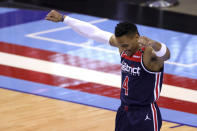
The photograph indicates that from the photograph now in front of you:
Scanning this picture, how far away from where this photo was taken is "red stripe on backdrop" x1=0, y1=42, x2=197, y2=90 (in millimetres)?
8805

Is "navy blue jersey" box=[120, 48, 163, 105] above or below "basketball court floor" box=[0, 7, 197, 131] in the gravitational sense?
above

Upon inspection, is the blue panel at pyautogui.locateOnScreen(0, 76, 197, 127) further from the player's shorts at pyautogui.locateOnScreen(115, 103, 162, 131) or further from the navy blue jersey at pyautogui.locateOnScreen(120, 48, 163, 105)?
the navy blue jersey at pyautogui.locateOnScreen(120, 48, 163, 105)

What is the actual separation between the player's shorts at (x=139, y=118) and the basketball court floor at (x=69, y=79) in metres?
1.90

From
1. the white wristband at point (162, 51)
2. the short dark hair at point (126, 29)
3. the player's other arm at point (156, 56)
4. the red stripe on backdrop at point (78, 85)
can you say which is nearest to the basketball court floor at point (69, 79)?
the red stripe on backdrop at point (78, 85)

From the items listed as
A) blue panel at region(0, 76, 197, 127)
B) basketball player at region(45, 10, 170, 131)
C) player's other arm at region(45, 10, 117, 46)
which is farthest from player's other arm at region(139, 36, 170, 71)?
blue panel at region(0, 76, 197, 127)

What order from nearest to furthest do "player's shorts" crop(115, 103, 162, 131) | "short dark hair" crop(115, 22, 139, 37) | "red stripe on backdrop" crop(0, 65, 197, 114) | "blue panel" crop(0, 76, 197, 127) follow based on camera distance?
"short dark hair" crop(115, 22, 139, 37) < "player's shorts" crop(115, 103, 162, 131) < "blue panel" crop(0, 76, 197, 127) < "red stripe on backdrop" crop(0, 65, 197, 114)

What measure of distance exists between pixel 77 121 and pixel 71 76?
5.49ft

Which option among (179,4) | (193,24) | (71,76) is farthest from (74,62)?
(179,4)

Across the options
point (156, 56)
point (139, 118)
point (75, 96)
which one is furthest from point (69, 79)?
point (156, 56)

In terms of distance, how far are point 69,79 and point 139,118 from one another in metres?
3.76

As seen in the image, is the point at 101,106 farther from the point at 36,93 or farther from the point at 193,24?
the point at 193,24

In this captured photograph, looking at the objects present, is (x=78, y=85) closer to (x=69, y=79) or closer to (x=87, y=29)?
(x=69, y=79)

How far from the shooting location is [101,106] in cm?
792

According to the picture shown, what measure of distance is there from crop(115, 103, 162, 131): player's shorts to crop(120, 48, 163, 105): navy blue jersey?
6 centimetres
